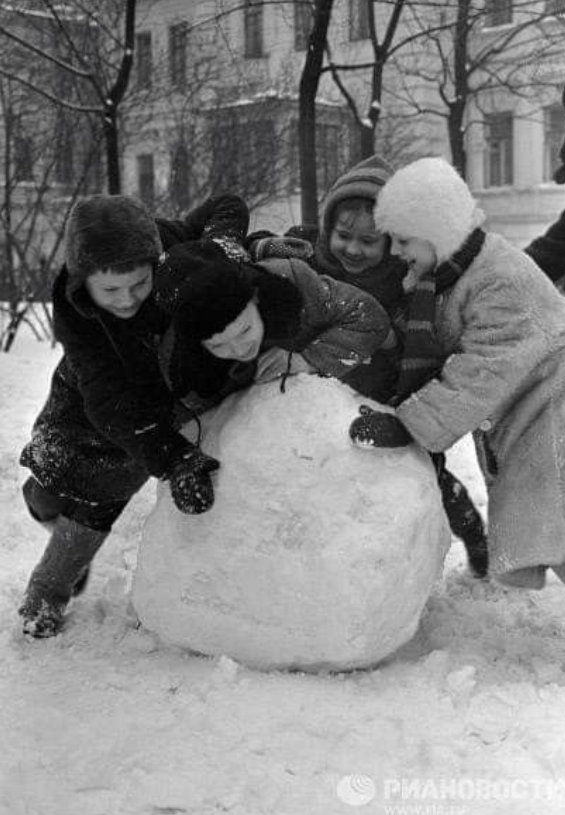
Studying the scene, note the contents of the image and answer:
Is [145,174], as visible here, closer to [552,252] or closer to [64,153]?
[64,153]

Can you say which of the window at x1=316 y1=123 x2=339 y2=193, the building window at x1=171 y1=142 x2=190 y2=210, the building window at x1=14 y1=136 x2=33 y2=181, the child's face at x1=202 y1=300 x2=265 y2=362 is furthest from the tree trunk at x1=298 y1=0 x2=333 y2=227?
the window at x1=316 y1=123 x2=339 y2=193

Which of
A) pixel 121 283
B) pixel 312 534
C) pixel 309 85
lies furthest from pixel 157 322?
pixel 309 85

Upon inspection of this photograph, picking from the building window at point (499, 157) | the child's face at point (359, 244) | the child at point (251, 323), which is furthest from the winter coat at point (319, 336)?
the building window at point (499, 157)

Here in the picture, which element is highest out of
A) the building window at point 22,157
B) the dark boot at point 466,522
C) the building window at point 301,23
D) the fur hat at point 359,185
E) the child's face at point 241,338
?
the building window at point 301,23

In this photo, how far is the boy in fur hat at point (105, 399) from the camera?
2691 millimetres

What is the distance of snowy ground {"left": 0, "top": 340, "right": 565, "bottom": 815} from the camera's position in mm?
2145

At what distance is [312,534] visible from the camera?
259 centimetres

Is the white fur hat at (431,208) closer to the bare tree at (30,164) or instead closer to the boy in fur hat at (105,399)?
the boy in fur hat at (105,399)

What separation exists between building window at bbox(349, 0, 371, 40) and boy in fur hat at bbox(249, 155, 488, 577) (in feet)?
12.8

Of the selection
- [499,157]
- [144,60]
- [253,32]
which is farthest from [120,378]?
[499,157]

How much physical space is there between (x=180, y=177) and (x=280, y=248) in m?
9.15

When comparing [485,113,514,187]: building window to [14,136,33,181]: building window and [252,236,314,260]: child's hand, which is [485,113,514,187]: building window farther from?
[252,236,314,260]: child's hand

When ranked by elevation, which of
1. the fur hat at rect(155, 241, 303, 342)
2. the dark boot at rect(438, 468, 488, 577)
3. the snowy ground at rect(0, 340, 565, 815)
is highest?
the fur hat at rect(155, 241, 303, 342)

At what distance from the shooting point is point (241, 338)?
257cm
